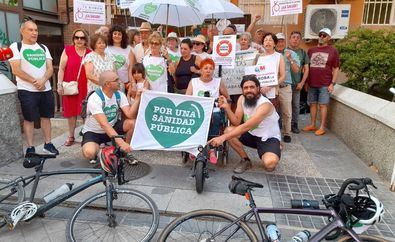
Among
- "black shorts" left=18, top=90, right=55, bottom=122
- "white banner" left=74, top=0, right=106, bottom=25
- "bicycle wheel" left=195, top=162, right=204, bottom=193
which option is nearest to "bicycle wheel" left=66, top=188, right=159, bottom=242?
"bicycle wheel" left=195, top=162, right=204, bottom=193

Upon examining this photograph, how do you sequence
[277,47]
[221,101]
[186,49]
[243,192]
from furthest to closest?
[277,47]
[186,49]
[221,101]
[243,192]

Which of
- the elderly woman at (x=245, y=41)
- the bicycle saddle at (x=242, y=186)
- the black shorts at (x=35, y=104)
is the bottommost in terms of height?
the bicycle saddle at (x=242, y=186)

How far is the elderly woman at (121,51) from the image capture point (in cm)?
516

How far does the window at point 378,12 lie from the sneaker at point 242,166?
7.74m

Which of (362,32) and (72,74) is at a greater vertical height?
(362,32)

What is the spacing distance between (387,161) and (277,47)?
8.63 ft

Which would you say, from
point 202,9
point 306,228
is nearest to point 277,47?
point 202,9

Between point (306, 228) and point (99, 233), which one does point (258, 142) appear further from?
point (99, 233)

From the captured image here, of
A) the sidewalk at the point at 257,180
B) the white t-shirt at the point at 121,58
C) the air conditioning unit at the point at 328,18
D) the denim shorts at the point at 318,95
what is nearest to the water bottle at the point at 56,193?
the sidewalk at the point at 257,180

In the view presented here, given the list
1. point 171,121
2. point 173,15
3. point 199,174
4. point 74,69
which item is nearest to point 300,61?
point 173,15

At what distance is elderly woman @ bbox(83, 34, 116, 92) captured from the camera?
15.3ft

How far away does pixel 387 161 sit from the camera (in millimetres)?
4227

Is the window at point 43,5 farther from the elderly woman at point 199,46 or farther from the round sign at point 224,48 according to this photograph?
the round sign at point 224,48

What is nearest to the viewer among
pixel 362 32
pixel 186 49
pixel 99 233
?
pixel 99 233
